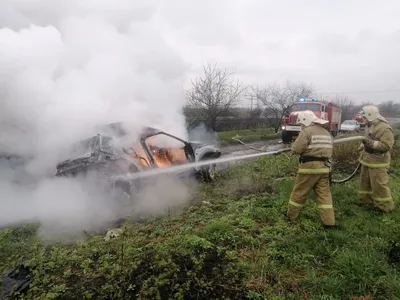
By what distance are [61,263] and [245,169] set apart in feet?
21.4

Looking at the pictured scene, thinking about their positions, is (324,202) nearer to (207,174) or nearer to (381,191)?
(381,191)

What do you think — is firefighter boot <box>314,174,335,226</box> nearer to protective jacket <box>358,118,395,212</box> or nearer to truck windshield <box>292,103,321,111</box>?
protective jacket <box>358,118,395,212</box>

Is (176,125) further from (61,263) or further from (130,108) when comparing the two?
(61,263)

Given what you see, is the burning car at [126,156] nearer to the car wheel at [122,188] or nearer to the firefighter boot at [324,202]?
the car wheel at [122,188]

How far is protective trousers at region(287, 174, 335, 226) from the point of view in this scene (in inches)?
172

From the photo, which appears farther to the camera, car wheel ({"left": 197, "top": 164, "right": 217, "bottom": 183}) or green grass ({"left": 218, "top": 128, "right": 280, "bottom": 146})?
green grass ({"left": 218, "top": 128, "right": 280, "bottom": 146})

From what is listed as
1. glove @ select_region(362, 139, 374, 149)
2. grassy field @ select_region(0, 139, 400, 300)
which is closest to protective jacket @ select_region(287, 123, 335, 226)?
grassy field @ select_region(0, 139, 400, 300)

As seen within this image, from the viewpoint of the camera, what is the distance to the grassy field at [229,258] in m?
2.86

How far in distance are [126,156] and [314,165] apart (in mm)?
3437

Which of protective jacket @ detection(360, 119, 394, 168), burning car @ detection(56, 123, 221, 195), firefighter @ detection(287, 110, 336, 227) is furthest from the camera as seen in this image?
burning car @ detection(56, 123, 221, 195)

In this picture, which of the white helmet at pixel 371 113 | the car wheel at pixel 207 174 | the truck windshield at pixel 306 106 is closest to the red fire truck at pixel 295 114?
the truck windshield at pixel 306 106

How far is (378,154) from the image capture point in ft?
16.3

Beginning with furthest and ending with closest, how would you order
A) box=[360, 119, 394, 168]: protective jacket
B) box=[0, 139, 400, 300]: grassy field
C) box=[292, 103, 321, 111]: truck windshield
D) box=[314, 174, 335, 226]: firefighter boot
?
box=[292, 103, 321, 111]: truck windshield → box=[360, 119, 394, 168]: protective jacket → box=[314, 174, 335, 226]: firefighter boot → box=[0, 139, 400, 300]: grassy field

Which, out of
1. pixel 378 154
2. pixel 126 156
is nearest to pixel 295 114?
pixel 378 154
